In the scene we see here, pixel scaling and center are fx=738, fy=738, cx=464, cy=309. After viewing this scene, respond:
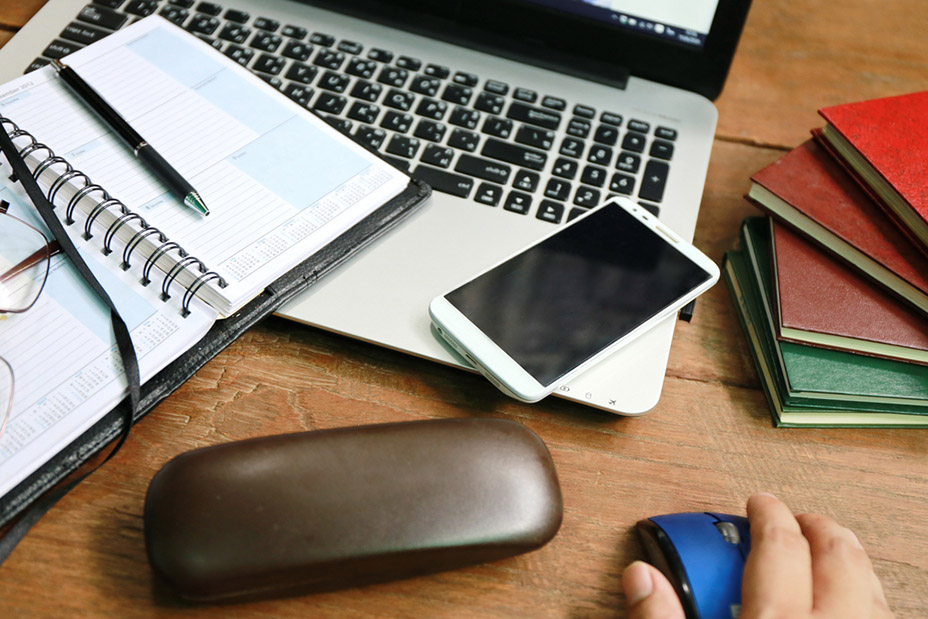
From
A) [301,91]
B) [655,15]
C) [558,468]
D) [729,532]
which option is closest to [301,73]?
[301,91]

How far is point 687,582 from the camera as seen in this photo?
0.44 m

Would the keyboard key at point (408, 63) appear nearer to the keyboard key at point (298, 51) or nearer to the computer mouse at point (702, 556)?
the keyboard key at point (298, 51)

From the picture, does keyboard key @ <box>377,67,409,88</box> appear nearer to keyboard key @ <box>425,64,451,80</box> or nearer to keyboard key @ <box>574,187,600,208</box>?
keyboard key @ <box>425,64,451,80</box>

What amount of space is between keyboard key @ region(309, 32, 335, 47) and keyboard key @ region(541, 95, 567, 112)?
227 millimetres

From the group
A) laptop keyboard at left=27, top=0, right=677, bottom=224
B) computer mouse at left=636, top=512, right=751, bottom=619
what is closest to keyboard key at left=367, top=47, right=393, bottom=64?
laptop keyboard at left=27, top=0, right=677, bottom=224

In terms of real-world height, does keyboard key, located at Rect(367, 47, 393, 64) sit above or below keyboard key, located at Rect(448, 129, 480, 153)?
above

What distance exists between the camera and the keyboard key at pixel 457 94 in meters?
0.73

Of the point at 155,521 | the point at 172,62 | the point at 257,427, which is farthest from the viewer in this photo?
the point at 172,62

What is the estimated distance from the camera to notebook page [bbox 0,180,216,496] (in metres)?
0.46

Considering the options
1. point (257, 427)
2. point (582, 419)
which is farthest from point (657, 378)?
point (257, 427)

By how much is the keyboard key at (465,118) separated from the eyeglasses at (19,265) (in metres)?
0.36

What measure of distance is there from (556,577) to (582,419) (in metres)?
0.12

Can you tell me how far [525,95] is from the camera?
2.44 ft

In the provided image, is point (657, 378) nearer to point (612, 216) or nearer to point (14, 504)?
point (612, 216)
